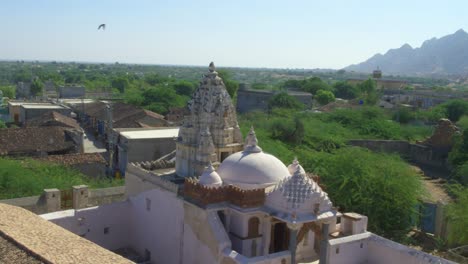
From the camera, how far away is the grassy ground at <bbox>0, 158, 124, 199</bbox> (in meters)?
23.0

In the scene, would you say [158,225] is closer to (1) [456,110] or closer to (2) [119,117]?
(2) [119,117]

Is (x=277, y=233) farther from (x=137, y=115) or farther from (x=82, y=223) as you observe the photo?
(x=137, y=115)

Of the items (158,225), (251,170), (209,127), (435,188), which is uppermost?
(209,127)

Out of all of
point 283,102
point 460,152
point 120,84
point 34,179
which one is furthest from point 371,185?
point 120,84

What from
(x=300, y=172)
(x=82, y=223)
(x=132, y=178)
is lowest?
(x=82, y=223)

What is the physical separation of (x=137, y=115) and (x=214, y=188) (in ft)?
98.7

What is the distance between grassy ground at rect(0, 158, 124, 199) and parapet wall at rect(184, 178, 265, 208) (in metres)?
10.4

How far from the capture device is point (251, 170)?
53.2 feet

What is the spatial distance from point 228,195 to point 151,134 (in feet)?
59.2

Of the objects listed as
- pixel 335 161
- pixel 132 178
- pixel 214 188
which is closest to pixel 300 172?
pixel 214 188

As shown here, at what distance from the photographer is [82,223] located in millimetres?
18406

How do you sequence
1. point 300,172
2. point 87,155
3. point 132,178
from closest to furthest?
1. point 300,172
2. point 132,178
3. point 87,155

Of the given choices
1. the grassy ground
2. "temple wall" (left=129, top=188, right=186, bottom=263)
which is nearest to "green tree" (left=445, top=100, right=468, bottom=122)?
the grassy ground

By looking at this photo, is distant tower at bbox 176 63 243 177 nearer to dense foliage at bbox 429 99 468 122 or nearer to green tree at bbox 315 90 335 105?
dense foliage at bbox 429 99 468 122
